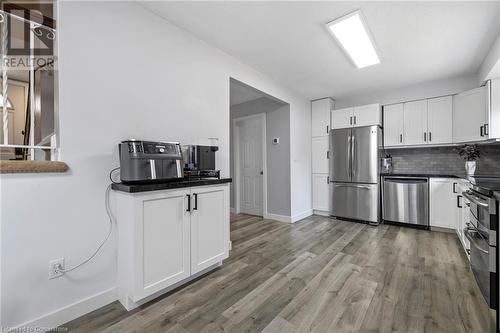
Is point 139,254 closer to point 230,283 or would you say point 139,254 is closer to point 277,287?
point 230,283

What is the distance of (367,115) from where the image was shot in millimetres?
4000

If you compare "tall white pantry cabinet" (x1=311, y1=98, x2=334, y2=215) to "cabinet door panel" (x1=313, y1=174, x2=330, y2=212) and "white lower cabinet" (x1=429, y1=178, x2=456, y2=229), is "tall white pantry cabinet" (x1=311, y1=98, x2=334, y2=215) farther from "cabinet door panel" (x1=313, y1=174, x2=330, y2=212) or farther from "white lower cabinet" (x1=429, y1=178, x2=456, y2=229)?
"white lower cabinet" (x1=429, y1=178, x2=456, y2=229)

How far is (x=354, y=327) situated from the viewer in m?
1.43

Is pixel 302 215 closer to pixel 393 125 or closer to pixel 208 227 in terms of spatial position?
pixel 393 125

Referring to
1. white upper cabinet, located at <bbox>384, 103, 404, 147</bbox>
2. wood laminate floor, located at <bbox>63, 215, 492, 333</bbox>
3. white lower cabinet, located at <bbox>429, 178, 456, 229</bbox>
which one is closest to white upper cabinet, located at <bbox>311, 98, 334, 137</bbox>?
white upper cabinet, located at <bbox>384, 103, 404, 147</bbox>

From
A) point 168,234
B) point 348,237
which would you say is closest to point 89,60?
Result: point 168,234

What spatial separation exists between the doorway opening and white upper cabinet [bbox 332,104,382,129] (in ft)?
3.54

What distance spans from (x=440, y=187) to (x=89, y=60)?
15.4 ft

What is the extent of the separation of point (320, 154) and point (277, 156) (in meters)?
0.99

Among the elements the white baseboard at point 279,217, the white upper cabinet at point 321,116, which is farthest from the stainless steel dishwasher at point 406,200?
the white baseboard at point 279,217

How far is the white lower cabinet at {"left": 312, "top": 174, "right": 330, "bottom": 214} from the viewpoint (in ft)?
14.6

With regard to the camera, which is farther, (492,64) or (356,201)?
(356,201)

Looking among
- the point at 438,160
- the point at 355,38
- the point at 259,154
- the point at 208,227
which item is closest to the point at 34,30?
the point at 208,227

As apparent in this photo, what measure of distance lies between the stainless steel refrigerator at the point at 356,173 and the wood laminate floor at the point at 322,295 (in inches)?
41.9
